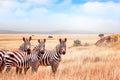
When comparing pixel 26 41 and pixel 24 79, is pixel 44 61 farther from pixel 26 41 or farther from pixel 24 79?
pixel 24 79

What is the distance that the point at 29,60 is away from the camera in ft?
43.5

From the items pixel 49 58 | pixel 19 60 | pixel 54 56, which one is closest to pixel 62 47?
pixel 54 56

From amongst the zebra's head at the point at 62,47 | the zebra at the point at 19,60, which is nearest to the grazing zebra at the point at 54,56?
the zebra's head at the point at 62,47

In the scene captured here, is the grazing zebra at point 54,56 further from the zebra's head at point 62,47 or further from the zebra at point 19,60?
the zebra at point 19,60

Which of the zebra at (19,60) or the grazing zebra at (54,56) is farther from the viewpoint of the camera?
the grazing zebra at (54,56)

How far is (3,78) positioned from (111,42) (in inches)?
996

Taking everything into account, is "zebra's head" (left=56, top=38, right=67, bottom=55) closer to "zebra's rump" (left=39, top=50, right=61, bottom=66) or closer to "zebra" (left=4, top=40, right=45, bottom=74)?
"zebra's rump" (left=39, top=50, right=61, bottom=66)

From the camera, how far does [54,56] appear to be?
14586mm

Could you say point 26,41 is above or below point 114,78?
above

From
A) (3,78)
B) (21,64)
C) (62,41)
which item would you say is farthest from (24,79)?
(62,41)

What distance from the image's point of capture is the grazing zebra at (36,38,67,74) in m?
14.2

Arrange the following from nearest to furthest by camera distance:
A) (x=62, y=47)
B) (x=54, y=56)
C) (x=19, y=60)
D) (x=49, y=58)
Answer: 1. (x=19, y=60)
2. (x=62, y=47)
3. (x=54, y=56)
4. (x=49, y=58)

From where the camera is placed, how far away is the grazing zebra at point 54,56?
1418cm

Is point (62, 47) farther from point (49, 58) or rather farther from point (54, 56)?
point (49, 58)
